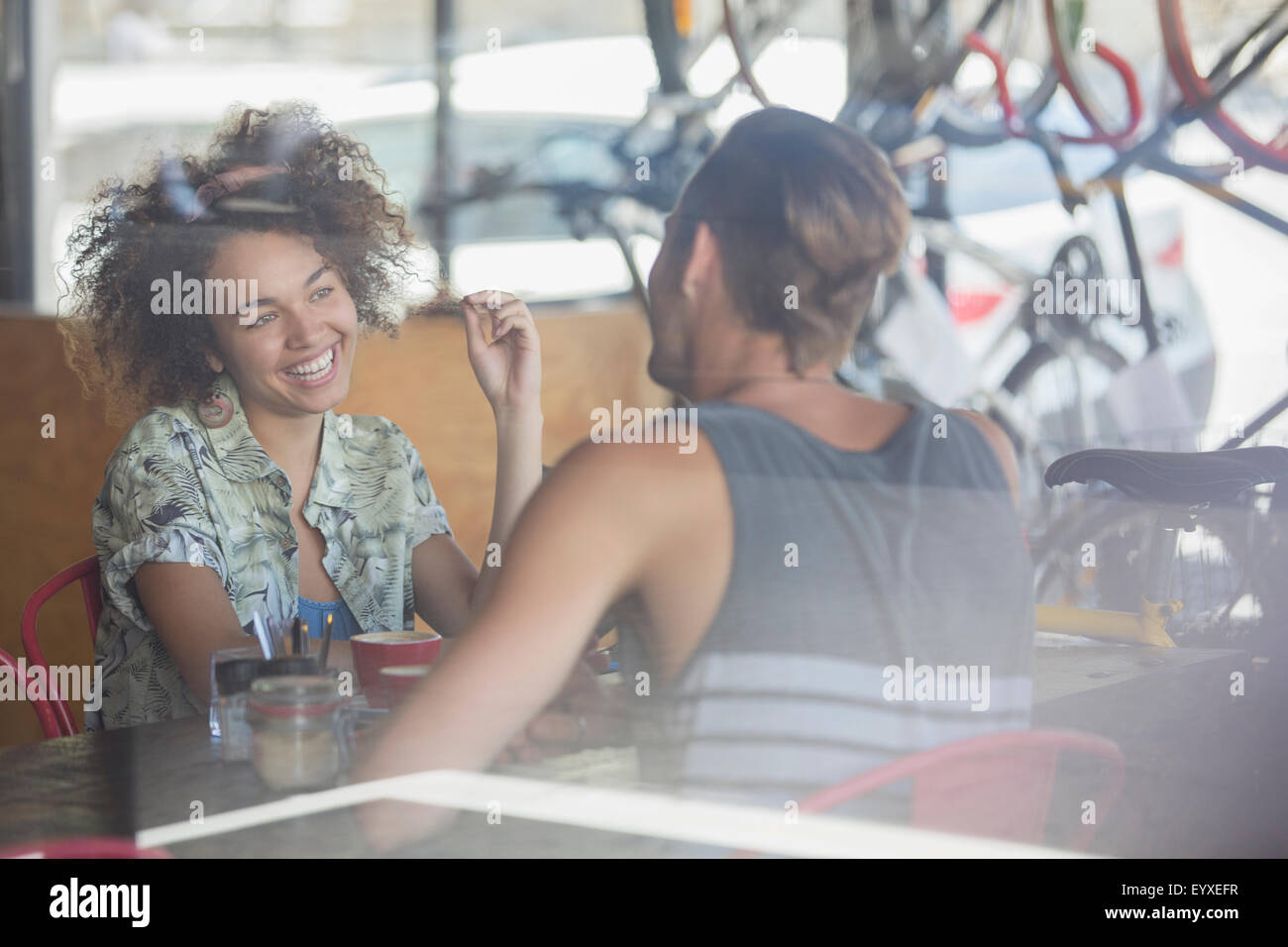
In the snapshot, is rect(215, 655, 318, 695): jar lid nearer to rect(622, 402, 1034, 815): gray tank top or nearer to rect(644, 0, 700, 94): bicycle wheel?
rect(622, 402, 1034, 815): gray tank top

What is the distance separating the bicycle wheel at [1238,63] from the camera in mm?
1551

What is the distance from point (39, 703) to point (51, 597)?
0.16 metres

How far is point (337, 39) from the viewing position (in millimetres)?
1384

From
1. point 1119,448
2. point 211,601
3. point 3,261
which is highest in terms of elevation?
point 3,261

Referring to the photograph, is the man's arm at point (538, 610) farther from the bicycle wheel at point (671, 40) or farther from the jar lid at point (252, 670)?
the bicycle wheel at point (671, 40)

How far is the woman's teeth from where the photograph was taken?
160 cm

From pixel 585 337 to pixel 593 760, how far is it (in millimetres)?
483

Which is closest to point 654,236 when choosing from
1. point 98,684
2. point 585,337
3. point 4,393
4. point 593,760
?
point 585,337

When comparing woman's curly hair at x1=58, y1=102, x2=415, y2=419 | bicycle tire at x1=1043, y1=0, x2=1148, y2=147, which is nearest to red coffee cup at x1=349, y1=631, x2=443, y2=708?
woman's curly hair at x1=58, y1=102, x2=415, y2=419

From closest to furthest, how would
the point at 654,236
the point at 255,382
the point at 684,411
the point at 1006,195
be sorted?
the point at 684,411, the point at 654,236, the point at 1006,195, the point at 255,382

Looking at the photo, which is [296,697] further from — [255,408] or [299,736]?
[255,408]

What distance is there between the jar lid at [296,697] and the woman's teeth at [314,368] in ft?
1.83

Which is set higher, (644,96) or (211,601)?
(644,96)

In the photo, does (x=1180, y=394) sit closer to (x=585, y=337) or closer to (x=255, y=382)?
(x=585, y=337)
